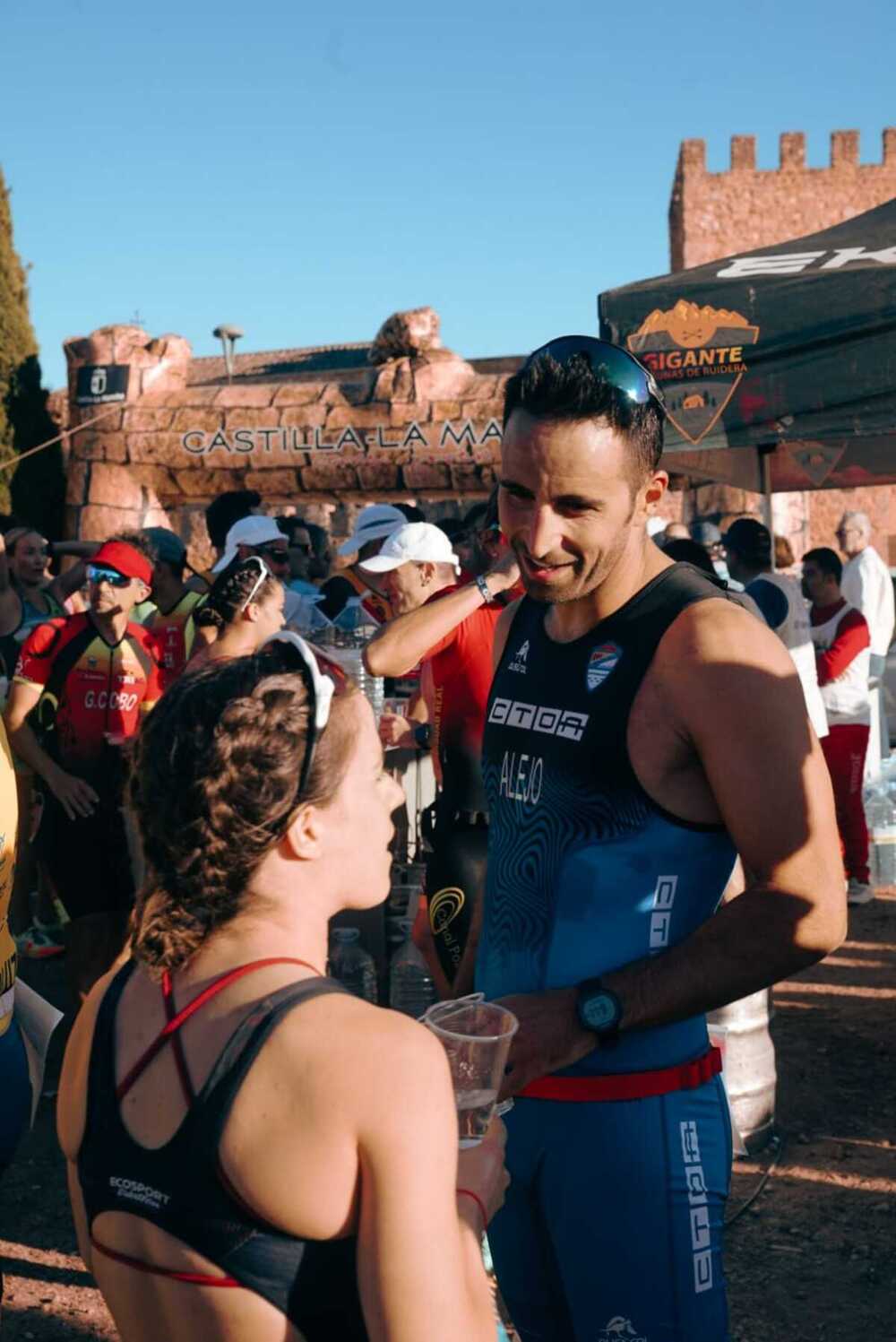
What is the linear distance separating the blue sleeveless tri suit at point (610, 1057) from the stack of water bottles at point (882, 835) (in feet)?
22.6

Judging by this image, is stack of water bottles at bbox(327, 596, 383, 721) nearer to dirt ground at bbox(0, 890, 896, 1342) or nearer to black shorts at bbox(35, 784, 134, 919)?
black shorts at bbox(35, 784, 134, 919)

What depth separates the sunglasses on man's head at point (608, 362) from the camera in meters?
2.08

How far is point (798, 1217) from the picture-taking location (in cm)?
427

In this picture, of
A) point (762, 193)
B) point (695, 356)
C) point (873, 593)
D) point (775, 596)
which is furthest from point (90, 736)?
point (762, 193)

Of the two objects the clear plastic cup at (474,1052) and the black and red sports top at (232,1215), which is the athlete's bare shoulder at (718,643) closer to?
the clear plastic cup at (474,1052)

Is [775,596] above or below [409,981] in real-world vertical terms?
above

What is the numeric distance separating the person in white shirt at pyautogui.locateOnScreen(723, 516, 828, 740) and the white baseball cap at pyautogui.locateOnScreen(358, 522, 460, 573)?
5.91 ft

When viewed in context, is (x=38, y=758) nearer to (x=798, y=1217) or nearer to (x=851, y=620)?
(x=798, y=1217)

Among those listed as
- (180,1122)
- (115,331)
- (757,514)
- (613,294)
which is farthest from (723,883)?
(115,331)

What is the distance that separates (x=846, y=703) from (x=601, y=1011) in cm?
631

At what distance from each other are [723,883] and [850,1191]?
116 inches

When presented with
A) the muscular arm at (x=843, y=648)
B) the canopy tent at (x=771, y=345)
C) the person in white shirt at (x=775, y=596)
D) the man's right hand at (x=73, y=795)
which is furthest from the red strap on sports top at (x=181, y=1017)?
the muscular arm at (x=843, y=648)

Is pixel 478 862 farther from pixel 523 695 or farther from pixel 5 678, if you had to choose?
pixel 5 678

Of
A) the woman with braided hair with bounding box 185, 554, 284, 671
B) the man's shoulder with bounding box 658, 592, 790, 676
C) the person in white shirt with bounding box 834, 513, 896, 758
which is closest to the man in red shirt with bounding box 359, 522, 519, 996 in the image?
the woman with braided hair with bounding box 185, 554, 284, 671
